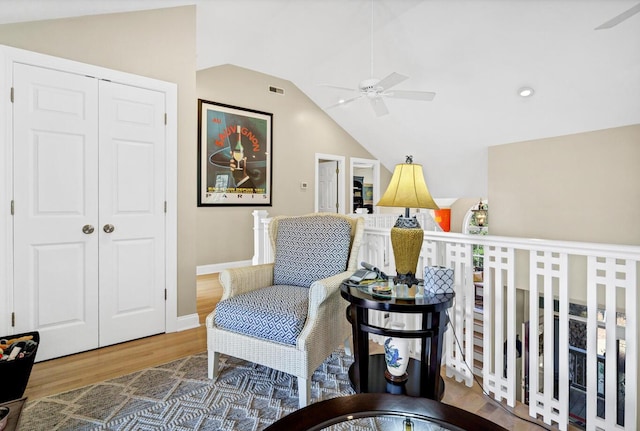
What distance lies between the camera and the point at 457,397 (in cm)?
200

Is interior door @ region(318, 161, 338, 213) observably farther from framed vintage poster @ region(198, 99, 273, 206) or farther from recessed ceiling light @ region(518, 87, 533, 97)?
recessed ceiling light @ region(518, 87, 533, 97)

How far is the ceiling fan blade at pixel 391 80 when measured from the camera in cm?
347

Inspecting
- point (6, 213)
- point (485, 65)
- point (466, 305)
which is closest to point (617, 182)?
point (485, 65)

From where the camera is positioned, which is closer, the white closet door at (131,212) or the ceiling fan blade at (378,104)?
the white closet door at (131,212)

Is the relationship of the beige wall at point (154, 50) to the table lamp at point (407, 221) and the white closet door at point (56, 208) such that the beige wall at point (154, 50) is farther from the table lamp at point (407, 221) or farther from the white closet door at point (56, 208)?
the table lamp at point (407, 221)

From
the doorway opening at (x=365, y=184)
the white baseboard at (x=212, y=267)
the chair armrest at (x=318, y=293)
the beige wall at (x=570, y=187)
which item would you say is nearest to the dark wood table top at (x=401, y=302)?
the chair armrest at (x=318, y=293)

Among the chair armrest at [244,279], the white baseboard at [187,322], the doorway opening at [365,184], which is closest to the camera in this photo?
the chair armrest at [244,279]

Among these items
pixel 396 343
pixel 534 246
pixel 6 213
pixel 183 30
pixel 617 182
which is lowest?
pixel 396 343

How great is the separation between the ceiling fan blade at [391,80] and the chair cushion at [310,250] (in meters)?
1.84

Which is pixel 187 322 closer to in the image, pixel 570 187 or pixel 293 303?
pixel 293 303

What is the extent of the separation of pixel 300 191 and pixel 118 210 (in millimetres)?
3845

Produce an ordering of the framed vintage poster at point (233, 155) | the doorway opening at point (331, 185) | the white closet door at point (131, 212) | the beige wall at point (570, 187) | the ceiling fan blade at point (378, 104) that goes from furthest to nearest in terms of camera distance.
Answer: the doorway opening at point (331, 185)
the framed vintage poster at point (233, 155)
the beige wall at point (570, 187)
the ceiling fan blade at point (378, 104)
the white closet door at point (131, 212)

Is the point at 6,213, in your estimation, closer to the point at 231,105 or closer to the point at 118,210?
the point at 118,210

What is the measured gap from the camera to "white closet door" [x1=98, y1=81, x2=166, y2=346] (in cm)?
266
